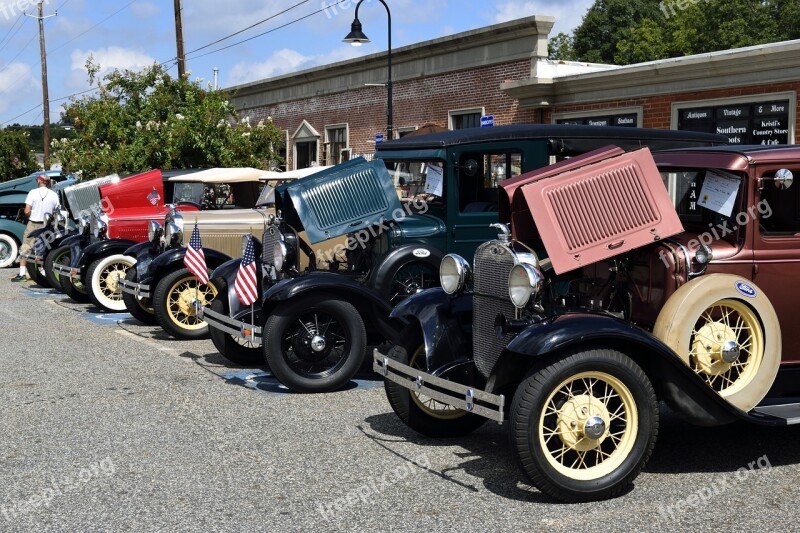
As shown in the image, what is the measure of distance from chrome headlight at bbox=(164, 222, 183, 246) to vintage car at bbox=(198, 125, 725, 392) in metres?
2.13

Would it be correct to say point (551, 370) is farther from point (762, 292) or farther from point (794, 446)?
point (794, 446)

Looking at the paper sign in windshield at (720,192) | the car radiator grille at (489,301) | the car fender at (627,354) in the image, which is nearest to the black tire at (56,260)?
the car radiator grille at (489,301)

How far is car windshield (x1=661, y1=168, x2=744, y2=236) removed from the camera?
5.38 meters

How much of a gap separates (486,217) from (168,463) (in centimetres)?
373

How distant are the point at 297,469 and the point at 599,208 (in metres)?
2.17

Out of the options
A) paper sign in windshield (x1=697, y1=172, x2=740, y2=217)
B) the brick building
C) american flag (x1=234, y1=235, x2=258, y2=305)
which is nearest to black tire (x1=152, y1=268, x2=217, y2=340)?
american flag (x1=234, y1=235, x2=258, y2=305)

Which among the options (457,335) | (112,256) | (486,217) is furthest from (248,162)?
(457,335)

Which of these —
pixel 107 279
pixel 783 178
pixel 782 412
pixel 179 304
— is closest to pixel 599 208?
pixel 783 178

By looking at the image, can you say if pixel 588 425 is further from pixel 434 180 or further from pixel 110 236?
pixel 110 236

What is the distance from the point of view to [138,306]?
10.9 metres

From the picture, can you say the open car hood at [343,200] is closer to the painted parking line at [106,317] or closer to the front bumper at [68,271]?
A: the painted parking line at [106,317]

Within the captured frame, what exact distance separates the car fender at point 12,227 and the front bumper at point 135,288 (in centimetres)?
1000

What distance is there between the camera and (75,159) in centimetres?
2114

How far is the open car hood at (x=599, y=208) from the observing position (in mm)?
5125
